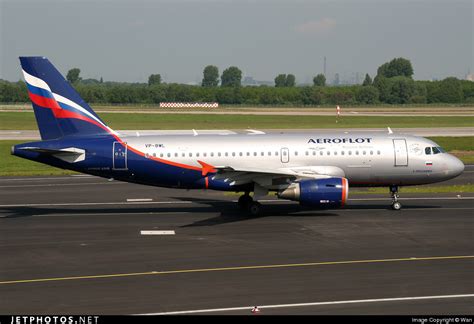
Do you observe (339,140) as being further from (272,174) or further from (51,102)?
(51,102)

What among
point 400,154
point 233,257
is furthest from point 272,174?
point 233,257

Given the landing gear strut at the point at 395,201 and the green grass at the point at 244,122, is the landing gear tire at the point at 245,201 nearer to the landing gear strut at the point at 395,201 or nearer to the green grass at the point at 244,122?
the landing gear strut at the point at 395,201

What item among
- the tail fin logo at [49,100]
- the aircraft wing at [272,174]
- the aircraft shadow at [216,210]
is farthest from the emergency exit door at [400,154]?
the tail fin logo at [49,100]

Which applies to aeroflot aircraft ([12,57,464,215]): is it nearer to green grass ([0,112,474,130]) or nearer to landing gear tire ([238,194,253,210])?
landing gear tire ([238,194,253,210])

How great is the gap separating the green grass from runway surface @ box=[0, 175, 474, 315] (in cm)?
6279

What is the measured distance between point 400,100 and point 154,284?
176904mm

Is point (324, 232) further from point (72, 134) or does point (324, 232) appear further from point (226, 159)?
point (72, 134)

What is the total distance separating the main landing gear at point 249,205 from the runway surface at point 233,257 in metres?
0.51

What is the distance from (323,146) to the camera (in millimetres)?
35969

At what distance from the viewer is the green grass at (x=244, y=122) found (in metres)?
103

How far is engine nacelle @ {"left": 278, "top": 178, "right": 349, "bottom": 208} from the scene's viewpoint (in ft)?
109

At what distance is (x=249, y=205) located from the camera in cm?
3597

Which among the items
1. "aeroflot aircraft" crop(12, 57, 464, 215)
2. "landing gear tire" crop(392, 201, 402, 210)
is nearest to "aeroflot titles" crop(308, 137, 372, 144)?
"aeroflot aircraft" crop(12, 57, 464, 215)

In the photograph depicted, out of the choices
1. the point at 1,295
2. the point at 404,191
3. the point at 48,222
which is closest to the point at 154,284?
the point at 1,295
